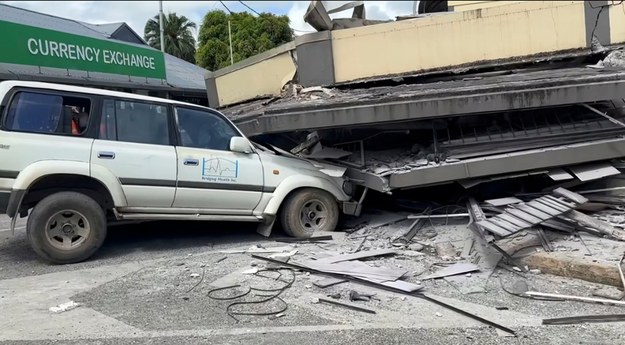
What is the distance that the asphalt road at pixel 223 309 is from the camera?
4109 millimetres

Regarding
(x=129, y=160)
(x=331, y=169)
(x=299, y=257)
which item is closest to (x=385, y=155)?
(x=331, y=169)

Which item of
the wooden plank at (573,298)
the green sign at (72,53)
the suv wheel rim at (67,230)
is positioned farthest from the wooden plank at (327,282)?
the green sign at (72,53)

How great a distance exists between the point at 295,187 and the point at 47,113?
317cm

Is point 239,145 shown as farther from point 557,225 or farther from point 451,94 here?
point 557,225

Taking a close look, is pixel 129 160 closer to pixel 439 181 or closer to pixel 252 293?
pixel 252 293

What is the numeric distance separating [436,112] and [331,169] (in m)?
1.67

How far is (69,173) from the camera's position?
605cm

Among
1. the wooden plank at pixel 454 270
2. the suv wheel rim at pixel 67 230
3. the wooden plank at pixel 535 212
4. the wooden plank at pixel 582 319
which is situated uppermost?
the suv wheel rim at pixel 67 230

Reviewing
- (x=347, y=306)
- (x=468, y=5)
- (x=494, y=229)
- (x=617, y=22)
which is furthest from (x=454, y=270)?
(x=468, y=5)

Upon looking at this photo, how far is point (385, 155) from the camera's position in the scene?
26.8ft

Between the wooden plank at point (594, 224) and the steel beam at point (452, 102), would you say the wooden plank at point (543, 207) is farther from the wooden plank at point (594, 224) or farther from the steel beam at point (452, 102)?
the steel beam at point (452, 102)

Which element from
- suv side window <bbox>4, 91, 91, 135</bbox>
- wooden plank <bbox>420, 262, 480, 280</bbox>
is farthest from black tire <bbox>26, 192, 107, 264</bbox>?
wooden plank <bbox>420, 262, 480, 280</bbox>

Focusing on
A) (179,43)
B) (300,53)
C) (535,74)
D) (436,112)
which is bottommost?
(436,112)

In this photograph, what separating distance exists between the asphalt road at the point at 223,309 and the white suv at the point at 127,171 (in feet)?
1.92
